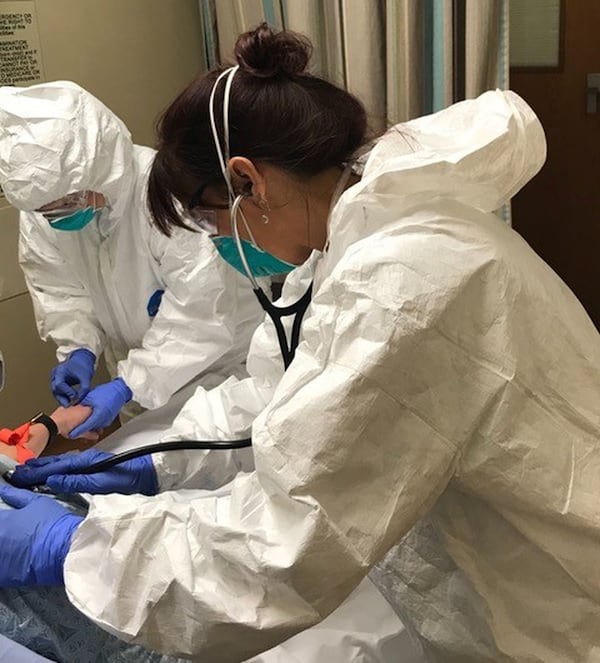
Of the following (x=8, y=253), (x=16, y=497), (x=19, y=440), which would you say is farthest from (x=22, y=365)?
(x=16, y=497)

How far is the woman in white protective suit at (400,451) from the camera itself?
0.74m

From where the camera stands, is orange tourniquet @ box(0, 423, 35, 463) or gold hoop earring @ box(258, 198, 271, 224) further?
orange tourniquet @ box(0, 423, 35, 463)

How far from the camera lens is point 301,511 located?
28.9 inches

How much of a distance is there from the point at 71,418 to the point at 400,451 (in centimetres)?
96

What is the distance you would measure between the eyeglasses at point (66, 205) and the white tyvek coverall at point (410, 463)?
0.87 m

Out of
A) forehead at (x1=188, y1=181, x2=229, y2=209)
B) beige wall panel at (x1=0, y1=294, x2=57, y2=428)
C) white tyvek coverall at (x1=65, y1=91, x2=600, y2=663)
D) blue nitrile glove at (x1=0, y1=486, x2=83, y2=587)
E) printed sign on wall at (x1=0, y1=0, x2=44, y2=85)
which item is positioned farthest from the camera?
beige wall panel at (x1=0, y1=294, x2=57, y2=428)

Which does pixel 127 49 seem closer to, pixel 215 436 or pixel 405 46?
pixel 405 46

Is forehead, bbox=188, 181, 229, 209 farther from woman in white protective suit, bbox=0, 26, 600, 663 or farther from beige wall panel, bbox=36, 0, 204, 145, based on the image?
beige wall panel, bbox=36, 0, 204, 145

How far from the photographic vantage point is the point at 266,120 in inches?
37.5

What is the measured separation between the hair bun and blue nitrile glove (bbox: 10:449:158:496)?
2.11 ft

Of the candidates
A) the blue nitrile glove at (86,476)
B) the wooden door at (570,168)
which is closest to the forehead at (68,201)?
the blue nitrile glove at (86,476)

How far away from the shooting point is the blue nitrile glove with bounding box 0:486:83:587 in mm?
904

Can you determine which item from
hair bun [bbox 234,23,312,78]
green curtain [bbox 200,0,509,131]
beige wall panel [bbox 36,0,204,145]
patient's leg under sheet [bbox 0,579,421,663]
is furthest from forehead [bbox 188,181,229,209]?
beige wall panel [bbox 36,0,204,145]

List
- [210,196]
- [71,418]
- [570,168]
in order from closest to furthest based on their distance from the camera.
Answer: [210,196]
[71,418]
[570,168]
